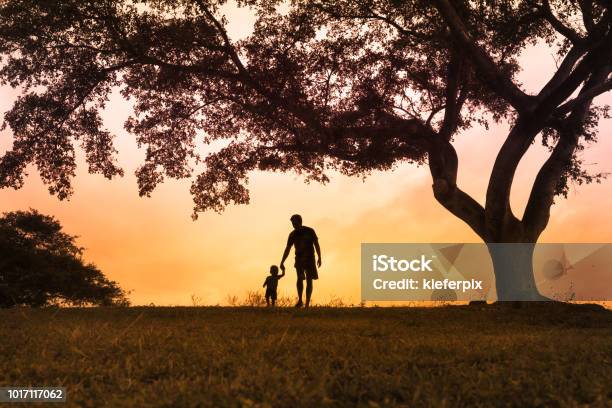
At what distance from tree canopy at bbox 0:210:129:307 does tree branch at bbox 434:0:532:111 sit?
21.5 meters

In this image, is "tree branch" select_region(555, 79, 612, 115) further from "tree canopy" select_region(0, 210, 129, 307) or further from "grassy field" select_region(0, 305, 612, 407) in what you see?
"tree canopy" select_region(0, 210, 129, 307)

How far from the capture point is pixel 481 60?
808 inches

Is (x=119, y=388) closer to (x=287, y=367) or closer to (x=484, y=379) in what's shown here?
(x=287, y=367)

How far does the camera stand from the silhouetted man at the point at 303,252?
20.1 meters

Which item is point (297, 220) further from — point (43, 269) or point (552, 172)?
point (43, 269)

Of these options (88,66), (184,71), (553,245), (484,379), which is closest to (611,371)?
(484,379)

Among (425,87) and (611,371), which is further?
(425,87)

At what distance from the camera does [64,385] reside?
6.93 metres

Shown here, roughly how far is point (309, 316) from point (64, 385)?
10219mm

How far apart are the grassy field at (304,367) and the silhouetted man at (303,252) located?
713 centimetres

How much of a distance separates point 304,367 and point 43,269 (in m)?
31.0

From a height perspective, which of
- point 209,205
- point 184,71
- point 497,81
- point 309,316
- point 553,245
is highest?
point 184,71

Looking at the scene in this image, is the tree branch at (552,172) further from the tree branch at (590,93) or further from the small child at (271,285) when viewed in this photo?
the small child at (271,285)

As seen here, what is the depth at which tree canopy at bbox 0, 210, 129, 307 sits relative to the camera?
35250 millimetres
